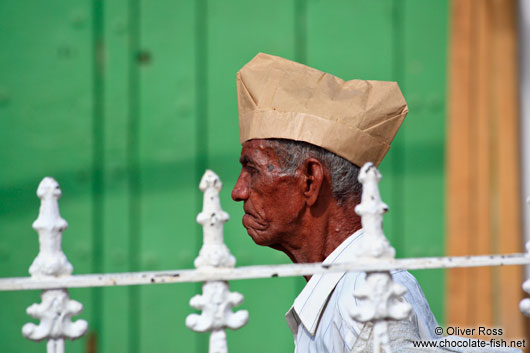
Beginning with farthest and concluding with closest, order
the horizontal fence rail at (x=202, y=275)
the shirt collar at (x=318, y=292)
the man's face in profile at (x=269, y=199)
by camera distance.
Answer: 1. the man's face in profile at (x=269, y=199)
2. the shirt collar at (x=318, y=292)
3. the horizontal fence rail at (x=202, y=275)

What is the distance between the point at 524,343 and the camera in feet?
9.15

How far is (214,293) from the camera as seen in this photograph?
1.30 metres

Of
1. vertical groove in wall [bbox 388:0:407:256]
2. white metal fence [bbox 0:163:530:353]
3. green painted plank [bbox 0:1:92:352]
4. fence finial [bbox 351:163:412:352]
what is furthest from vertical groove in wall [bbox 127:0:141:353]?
fence finial [bbox 351:163:412:352]

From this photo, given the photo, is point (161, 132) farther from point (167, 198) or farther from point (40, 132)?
Result: point (40, 132)

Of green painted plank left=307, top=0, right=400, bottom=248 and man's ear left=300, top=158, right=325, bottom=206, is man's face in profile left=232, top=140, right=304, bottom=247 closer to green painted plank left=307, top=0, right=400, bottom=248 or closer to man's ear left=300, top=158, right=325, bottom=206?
man's ear left=300, top=158, right=325, bottom=206

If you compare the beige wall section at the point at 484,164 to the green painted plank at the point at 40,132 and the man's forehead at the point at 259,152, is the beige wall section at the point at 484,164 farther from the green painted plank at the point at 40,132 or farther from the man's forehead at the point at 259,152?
the green painted plank at the point at 40,132

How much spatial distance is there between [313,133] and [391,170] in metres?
1.18

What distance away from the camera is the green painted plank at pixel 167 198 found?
290 cm

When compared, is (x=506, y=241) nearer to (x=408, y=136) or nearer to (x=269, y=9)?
(x=408, y=136)

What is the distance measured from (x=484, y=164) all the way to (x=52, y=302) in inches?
73.8

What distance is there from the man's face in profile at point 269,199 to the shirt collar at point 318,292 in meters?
0.12

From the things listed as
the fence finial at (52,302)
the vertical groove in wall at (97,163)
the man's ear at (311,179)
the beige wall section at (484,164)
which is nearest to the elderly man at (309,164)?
the man's ear at (311,179)

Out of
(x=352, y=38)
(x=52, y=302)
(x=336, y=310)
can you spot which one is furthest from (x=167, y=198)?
(x=52, y=302)

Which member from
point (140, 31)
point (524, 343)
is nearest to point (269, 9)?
point (140, 31)
